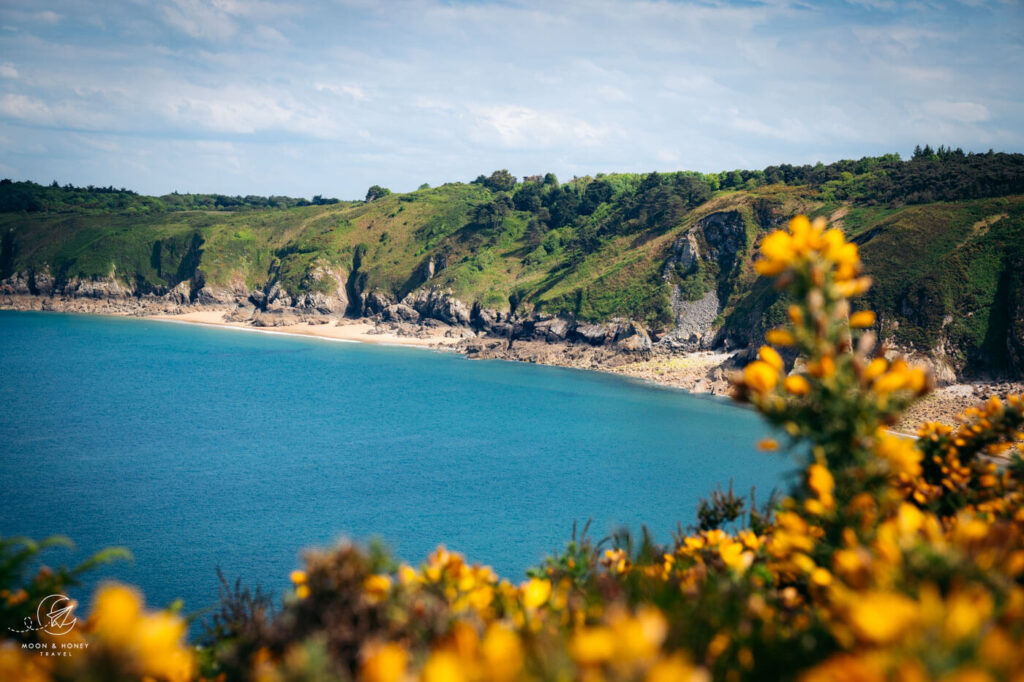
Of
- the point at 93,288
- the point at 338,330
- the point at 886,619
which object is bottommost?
the point at 338,330

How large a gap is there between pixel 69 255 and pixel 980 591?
578ft

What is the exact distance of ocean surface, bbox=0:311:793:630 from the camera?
104ft

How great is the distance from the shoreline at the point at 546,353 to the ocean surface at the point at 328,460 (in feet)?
23.1

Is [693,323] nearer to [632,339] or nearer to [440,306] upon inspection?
[632,339]

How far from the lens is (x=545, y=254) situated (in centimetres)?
12631

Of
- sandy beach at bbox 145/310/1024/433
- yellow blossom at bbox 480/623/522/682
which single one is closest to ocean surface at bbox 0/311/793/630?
sandy beach at bbox 145/310/1024/433

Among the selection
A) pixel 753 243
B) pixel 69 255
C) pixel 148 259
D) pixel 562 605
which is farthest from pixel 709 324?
pixel 69 255

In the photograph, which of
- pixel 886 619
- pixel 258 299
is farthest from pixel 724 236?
pixel 886 619

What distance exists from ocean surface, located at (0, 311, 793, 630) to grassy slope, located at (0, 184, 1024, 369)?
23.8m

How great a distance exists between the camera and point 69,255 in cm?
14375

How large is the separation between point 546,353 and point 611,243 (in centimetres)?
3033

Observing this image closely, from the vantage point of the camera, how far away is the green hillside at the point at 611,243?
237ft

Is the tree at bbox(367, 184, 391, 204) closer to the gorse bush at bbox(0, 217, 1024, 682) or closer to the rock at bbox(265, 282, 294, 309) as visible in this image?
the rock at bbox(265, 282, 294, 309)

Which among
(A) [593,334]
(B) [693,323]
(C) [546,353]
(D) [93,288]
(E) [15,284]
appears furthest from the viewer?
(E) [15,284]
